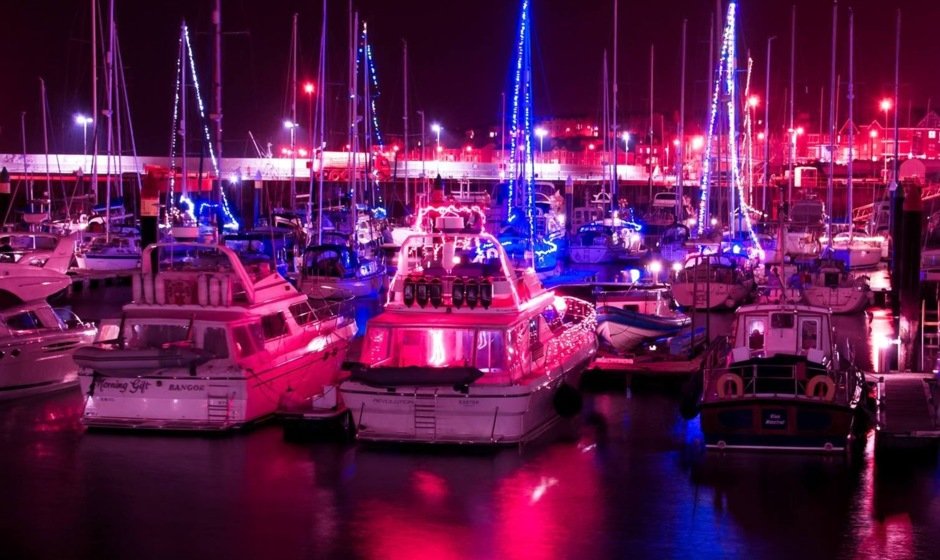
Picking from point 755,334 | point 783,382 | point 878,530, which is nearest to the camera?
point 878,530

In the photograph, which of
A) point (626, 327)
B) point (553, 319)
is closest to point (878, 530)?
point (553, 319)

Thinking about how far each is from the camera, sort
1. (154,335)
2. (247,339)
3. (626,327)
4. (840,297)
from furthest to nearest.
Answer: (840,297) → (626,327) → (154,335) → (247,339)

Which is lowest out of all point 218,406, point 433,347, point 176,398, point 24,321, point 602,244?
point 218,406

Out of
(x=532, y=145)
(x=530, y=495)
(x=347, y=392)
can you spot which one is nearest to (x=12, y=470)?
(x=347, y=392)

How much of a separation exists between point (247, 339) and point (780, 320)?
823cm

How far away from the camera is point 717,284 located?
112ft

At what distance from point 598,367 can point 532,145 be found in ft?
66.2

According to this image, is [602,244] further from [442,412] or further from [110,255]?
[442,412]

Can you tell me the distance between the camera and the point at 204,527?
1380 centimetres

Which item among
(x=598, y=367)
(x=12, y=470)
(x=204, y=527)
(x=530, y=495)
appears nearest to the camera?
(x=204, y=527)

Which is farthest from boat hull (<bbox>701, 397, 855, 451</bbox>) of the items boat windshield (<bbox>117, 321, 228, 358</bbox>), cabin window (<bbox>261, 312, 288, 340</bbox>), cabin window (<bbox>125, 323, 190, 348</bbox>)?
cabin window (<bbox>125, 323, 190, 348</bbox>)

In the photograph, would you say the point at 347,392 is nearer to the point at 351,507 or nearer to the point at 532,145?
the point at 351,507

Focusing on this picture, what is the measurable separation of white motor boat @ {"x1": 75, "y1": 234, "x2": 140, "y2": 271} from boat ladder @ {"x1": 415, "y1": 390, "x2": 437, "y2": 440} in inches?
1086

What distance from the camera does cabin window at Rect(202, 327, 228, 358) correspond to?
18000 millimetres
